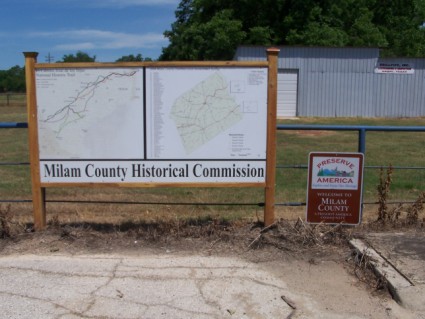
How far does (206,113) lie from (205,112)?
0.01 m

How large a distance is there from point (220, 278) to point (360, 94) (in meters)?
27.2

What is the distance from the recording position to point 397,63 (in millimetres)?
29703

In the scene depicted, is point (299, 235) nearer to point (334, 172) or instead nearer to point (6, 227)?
point (334, 172)

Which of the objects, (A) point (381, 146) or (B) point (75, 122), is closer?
(B) point (75, 122)

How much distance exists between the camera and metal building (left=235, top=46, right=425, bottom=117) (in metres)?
29.2

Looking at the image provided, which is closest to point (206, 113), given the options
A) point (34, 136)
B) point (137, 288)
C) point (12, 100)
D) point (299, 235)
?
point (299, 235)

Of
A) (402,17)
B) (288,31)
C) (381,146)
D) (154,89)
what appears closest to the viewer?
(154,89)

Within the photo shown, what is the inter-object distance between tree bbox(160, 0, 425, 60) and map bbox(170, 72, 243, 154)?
29064mm

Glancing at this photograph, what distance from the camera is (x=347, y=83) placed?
2961 centimetres

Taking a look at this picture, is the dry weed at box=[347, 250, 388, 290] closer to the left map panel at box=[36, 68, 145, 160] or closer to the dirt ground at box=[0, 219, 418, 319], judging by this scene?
the dirt ground at box=[0, 219, 418, 319]

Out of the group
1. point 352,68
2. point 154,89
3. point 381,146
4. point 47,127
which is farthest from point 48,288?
point 352,68

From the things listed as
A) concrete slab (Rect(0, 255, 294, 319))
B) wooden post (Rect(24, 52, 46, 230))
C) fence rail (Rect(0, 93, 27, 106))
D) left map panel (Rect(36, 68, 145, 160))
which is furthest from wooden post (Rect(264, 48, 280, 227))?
fence rail (Rect(0, 93, 27, 106))

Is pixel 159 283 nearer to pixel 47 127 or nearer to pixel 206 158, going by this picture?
pixel 206 158

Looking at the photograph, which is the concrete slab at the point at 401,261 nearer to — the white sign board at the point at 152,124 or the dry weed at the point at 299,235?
the dry weed at the point at 299,235
